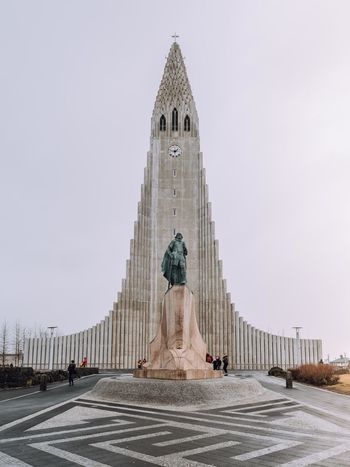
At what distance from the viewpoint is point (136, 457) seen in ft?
19.7

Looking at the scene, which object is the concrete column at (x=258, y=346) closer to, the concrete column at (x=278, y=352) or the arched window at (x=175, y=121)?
the concrete column at (x=278, y=352)

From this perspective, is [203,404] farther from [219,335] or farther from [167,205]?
[167,205]

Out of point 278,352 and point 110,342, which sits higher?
point 110,342

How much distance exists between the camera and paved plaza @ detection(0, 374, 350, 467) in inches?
233

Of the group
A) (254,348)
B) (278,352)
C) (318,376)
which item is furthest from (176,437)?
(278,352)

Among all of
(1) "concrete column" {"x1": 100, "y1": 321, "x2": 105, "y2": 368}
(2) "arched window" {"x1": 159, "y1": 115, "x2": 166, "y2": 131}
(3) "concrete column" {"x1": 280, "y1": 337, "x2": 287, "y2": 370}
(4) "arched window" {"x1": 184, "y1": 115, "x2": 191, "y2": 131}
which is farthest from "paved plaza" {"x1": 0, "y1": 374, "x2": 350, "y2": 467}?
(4) "arched window" {"x1": 184, "y1": 115, "x2": 191, "y2": 131}

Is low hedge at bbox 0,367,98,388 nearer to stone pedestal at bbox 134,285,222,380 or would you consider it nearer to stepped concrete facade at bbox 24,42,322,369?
stone pedestal at bbox 134,285,222,380

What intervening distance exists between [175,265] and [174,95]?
1522 inches

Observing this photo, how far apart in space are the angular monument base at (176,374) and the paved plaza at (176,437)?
7.21 feet

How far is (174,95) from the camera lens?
50.9 metres

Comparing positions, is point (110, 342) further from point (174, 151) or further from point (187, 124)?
point (187, 124)

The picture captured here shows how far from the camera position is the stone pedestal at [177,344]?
47.4 feet

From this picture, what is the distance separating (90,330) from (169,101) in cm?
2703

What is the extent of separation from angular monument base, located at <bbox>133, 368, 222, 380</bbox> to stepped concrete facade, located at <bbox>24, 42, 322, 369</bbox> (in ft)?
93.8
